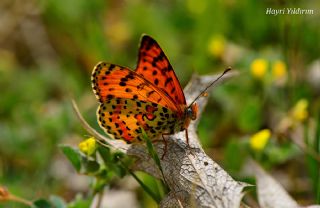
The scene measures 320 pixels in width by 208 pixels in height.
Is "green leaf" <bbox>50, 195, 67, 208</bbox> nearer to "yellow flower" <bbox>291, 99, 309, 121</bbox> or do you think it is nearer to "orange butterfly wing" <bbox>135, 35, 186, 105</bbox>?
"orange butterfly wing" <bbox>135, 35, 186, 105</bbox>

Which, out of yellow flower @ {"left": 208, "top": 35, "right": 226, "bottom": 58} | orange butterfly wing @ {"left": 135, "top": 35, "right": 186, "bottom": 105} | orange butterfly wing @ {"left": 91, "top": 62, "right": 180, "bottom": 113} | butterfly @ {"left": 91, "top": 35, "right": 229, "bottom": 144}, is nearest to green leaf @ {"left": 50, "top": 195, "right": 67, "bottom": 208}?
butterfly @ {"left": 91, "top": 35, "right": 229, "bottom": 144}

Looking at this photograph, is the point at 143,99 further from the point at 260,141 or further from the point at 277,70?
the point at 277,70

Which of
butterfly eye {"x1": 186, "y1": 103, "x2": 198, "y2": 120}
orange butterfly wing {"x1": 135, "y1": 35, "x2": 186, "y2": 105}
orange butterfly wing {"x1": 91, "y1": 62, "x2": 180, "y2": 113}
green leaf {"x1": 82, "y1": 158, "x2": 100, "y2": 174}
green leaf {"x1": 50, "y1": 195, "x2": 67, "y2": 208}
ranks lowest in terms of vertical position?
green leaf {"x1": 50, "y1": 195, "x2": 67, "y2": 208}

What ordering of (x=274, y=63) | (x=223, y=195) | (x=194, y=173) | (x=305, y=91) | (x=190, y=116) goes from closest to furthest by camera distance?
1. (x=223, y=195)
2. (x=194, y=173)
3. (x=190, y=116)
4. (x=305, y=91)
5. (x=274, y=63)

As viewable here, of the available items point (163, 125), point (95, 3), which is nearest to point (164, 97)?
point (163, 125)

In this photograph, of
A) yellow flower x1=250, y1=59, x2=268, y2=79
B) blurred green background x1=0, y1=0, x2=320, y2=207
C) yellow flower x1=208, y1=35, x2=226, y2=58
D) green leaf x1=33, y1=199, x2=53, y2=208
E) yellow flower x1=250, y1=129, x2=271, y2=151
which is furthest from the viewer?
yellow flower x1=208, y1=35, x2=226, y2=58

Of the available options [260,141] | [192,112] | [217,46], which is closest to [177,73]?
[217,46]

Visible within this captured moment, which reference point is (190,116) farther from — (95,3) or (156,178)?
(95,3)

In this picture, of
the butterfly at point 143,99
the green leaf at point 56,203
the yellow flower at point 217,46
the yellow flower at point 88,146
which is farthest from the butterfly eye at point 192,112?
the yellow flower at point 217,46
